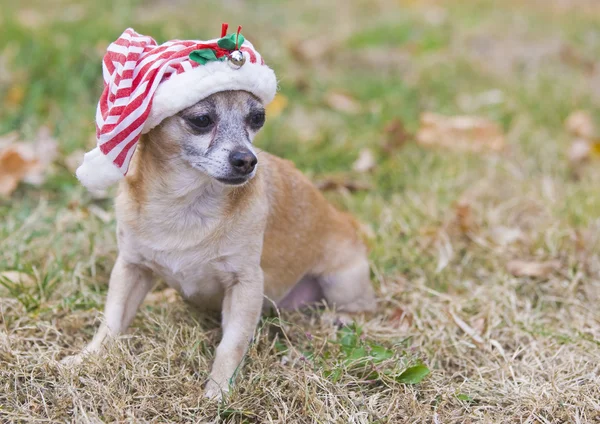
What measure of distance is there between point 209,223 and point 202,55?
613mm

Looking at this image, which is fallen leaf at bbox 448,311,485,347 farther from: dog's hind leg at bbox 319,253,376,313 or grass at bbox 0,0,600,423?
dog's hind leg at bbox 319,253,376,313

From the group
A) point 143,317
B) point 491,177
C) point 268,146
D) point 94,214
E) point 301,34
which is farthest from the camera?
point 301,34

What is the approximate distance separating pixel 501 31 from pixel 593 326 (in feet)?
16.0

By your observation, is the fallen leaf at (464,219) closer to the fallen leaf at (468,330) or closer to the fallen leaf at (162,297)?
the fallen leaf at (468,330)

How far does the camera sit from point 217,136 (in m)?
2.45

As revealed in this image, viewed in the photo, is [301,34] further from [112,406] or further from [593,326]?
[112,406]

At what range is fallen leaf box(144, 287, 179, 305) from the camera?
10.3 ft

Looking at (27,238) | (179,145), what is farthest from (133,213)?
(27,238)

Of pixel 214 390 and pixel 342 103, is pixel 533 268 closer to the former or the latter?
pixel 214 390

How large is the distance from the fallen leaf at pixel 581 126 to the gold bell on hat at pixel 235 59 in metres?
3.35

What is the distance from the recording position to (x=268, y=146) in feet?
15.3

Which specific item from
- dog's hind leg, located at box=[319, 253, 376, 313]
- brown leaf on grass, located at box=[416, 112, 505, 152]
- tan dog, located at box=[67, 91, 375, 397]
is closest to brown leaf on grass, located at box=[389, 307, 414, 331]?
dog's hind leg, located at box=[319, 253, 376, 313]

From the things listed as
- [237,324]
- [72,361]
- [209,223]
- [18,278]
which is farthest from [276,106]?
[72,361]

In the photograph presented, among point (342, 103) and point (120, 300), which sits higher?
point (120, 300)
